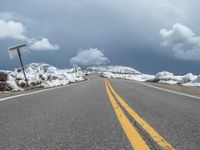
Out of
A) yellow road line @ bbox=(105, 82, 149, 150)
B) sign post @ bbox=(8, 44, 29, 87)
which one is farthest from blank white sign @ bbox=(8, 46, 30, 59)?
yellow road line @ bbox=(105, 82, 149, 150)

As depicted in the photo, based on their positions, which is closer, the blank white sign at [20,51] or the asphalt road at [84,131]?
the asphalt road at [84,131]

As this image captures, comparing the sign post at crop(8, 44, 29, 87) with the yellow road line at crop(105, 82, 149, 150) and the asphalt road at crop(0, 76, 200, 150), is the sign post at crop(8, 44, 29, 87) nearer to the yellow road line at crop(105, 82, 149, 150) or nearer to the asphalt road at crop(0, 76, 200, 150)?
the asphalt road at crop(0, 76, 200, 150)

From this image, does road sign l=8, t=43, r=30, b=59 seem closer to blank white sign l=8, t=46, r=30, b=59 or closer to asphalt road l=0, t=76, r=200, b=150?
blank white sign l=8, t=46, r=30, b=59

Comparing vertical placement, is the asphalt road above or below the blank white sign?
below

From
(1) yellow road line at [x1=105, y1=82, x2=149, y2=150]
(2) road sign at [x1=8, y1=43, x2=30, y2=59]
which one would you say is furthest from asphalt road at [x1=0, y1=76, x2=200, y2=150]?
(2) road sign at [x1=8, y1=43, x2=30, y2=59]

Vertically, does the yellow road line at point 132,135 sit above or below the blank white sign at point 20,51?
below

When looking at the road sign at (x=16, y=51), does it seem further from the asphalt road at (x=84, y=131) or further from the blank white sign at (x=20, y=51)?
the asphalt road at (x=84, y=131)

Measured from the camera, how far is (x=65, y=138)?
11.0ft

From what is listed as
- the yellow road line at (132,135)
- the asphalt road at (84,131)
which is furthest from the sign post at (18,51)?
the yellow road line at (132,135)

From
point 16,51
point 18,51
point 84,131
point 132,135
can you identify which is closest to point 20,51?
point 18,51

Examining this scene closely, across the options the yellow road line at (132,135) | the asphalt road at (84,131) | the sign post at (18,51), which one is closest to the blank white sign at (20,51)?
the sign post at (18,51)

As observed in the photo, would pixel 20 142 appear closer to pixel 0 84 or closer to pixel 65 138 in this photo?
pixel 65 138

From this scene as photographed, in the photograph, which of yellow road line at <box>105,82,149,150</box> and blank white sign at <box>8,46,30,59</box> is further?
blank white sign at <box>8,46,30,59</box>

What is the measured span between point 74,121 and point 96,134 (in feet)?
3.38
